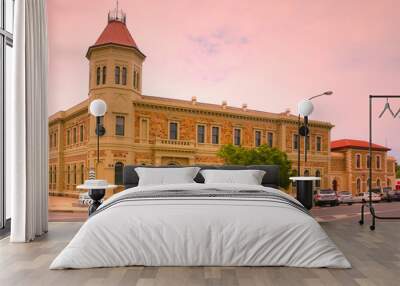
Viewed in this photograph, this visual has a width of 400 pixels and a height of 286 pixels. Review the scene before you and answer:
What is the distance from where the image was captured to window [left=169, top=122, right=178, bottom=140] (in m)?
7.16

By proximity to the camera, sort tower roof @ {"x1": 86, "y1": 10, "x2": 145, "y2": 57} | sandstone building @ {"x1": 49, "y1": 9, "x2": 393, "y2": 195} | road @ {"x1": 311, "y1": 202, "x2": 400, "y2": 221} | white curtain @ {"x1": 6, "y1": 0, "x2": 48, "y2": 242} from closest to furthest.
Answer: white curtain @ {"x1": 6, "y1": 0, "x2": 48, "y2": 242}, road @ {"x1": 311, "y1": 202, "x2": 400, "y2": 221}, tower roof @ {"x1": 86, "y1": 10, "x2": 145, "y2": 57}, sandstone building @ {"x1": 49, "y1": 9, "x2": 393, "y2": 195}

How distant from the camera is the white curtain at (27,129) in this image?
4039 millimetres

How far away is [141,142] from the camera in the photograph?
710 cm

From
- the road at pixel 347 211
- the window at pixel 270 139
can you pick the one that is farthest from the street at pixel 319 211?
the window at pixel 270 139

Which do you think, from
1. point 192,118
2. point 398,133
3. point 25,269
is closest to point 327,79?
point 398,133

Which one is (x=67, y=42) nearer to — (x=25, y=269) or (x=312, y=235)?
(x=25, y=269)

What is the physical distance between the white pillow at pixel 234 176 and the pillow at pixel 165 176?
222 millimetres

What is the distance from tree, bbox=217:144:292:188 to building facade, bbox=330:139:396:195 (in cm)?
91

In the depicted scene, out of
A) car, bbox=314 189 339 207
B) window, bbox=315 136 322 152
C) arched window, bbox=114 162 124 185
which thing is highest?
window, bbox=315 136 322 152

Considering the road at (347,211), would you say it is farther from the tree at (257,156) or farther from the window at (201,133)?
the window at (201,133)

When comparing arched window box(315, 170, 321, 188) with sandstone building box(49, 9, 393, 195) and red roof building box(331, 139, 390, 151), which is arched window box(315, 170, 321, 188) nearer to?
sandstone building box(49, 9, 393, 195)

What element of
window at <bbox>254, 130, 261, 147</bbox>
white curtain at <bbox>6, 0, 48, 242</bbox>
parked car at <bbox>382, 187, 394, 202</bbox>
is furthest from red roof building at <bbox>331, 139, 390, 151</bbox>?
white curtain at <bbox>6, 0, 48, 242</bbox>

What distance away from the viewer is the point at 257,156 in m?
7.76

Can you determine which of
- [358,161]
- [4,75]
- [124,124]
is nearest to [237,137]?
[124,124]
